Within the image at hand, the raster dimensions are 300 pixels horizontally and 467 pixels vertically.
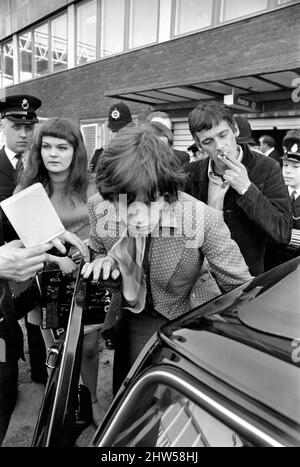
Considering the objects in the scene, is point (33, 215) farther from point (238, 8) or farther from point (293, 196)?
point (238, 8)

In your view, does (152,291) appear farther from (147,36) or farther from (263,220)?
(147,36)

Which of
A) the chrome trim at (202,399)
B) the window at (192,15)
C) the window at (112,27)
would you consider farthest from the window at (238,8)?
the chrome trim at (202,399)

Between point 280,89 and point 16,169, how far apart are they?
5.60m

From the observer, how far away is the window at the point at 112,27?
10.1m

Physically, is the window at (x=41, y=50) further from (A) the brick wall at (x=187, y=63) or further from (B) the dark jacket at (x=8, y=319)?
(B) the dark jacket at (x=8, y=319)

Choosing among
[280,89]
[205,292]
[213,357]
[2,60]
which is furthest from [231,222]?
[2,60]

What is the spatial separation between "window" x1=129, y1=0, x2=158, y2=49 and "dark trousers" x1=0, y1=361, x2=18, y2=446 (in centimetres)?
923

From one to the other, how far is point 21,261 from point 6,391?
1.91ft

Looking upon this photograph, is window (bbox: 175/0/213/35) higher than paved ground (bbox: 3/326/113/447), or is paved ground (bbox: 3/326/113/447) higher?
window (bbox: 175/0/213/35)

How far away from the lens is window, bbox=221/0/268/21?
723 cm

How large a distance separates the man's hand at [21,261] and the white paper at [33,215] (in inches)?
1.2

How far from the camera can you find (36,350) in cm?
277

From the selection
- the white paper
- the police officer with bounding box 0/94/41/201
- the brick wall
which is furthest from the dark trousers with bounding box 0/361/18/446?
the brick wall

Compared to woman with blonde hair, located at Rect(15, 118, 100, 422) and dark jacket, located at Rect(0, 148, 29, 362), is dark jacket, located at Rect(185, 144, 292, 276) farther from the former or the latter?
dark jacket, located at Rect(0, 148, 29, 362)
